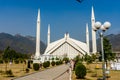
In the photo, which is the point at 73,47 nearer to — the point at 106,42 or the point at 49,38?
the point at 49,38

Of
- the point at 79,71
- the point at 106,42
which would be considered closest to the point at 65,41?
the point at 106,42

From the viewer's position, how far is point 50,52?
84688 mm

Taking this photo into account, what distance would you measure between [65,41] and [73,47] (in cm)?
393

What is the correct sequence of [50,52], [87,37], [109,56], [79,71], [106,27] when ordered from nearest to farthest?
[106,27]
[79,71]
[109,56]
[50,52]
[87,37]

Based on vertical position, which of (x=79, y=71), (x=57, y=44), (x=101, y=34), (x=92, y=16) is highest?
(x=92, y=16)

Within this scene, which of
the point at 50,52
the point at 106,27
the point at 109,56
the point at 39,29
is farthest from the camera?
the point at 50,52

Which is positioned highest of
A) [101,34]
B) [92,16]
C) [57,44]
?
[92,16]

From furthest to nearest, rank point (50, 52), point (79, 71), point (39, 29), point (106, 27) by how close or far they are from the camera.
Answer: point (50, 52), point (39, 29), point (79, 71), point (106, 27)

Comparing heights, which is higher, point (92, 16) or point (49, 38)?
point (92, 16)

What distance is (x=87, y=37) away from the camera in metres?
95.7

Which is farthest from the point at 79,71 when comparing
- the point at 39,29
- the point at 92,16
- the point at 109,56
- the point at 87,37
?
the point at 87,37

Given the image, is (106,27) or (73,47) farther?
(73,47)

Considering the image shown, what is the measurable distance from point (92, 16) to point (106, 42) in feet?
170

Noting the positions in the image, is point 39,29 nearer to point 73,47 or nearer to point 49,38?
point 73,47
